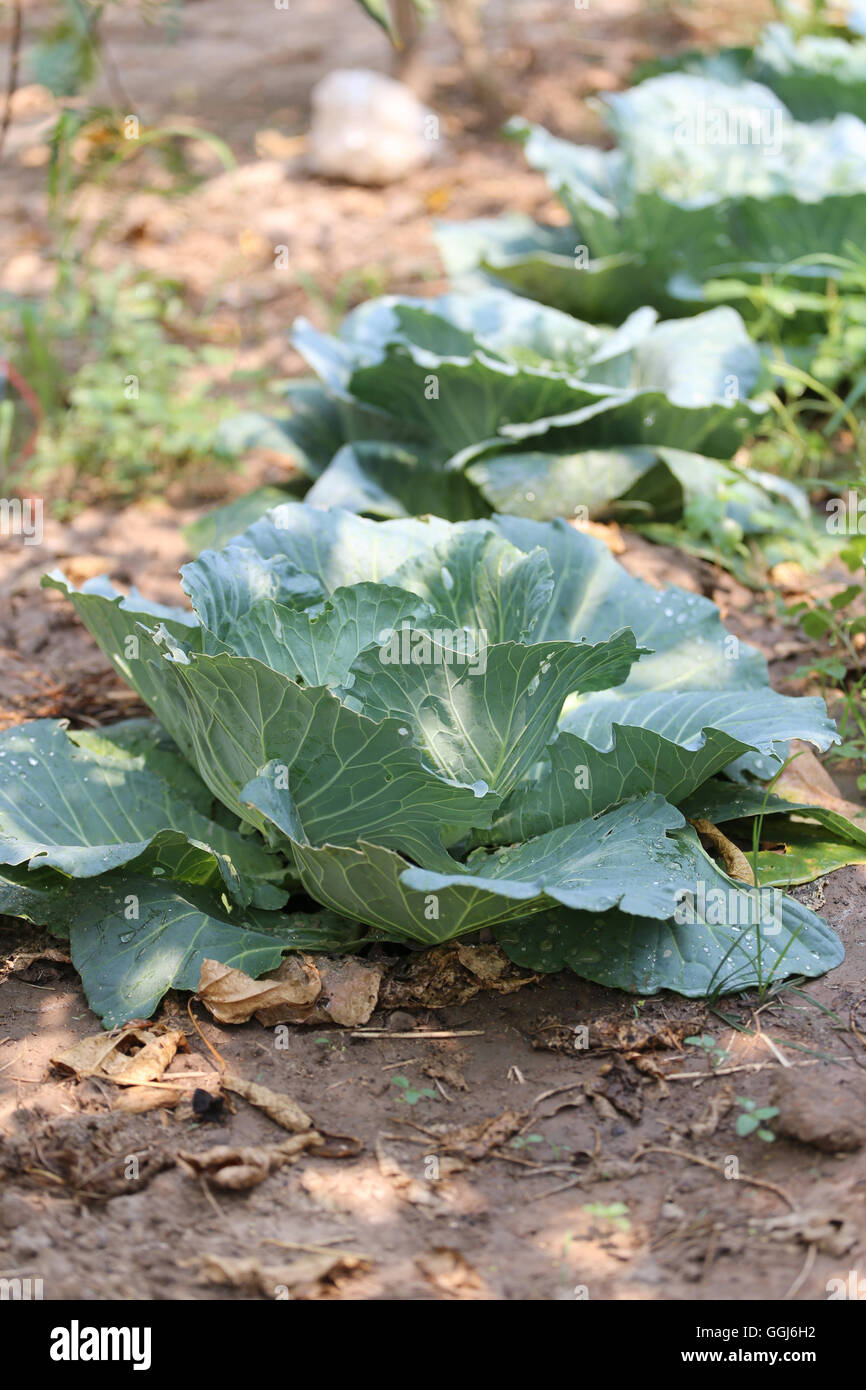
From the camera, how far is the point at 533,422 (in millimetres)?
3986

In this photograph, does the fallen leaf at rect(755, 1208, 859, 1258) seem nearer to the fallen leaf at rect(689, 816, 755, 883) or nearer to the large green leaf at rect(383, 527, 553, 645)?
the fallen leaf at rect(689, 816, 755, 883)

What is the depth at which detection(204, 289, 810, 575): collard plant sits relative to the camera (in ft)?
12.6

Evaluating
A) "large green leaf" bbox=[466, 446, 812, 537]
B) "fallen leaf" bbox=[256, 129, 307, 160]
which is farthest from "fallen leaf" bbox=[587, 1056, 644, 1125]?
"fallen leaf" bbox=[256, 129, 307, 160]

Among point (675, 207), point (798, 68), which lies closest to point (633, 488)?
point (675, 207)

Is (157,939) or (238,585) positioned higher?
(238,585)

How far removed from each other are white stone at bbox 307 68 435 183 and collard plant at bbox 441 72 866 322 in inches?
55.3

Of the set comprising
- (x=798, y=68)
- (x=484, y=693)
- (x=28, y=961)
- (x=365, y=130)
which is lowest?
(x=28, y=961)

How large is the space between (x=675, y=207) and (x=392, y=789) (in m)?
3.27

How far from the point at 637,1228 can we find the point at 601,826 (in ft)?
2.63

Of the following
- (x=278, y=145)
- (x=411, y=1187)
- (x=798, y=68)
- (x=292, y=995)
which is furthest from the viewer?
(x=278, y=145)

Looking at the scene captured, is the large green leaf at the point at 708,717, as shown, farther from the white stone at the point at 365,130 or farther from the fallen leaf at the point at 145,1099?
the white stone at the point at 365,130

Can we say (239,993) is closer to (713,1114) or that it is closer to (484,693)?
(484,693)

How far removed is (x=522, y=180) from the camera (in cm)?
648

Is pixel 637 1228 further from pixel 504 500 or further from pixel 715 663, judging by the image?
pixel 504 500
